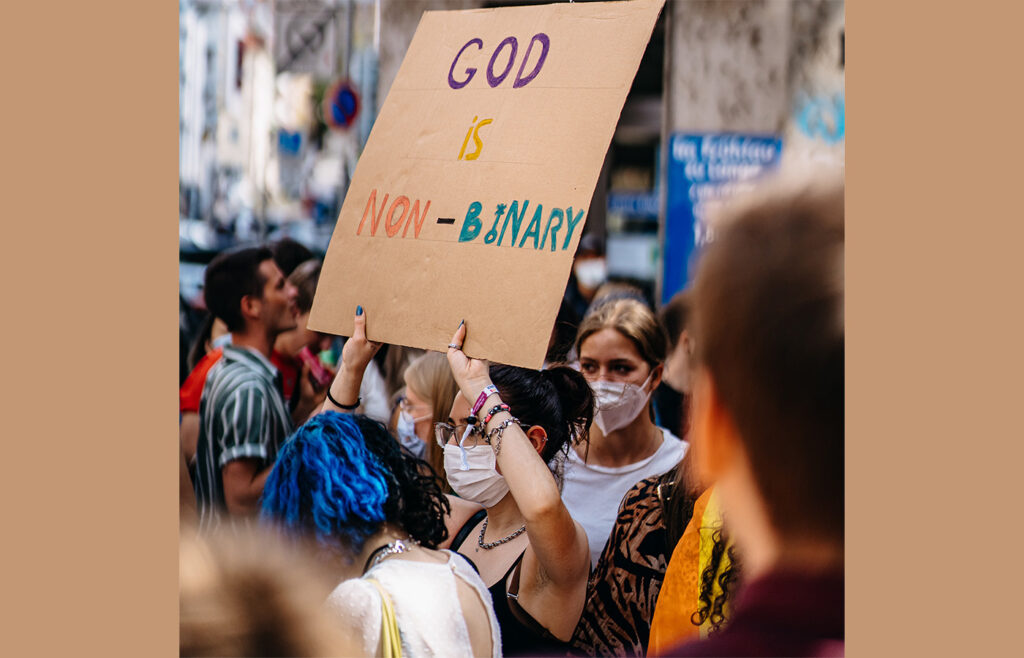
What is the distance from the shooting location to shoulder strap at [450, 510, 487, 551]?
10.5 ft

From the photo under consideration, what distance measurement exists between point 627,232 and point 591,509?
34.9 inches

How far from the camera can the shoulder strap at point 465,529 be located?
10.5ft

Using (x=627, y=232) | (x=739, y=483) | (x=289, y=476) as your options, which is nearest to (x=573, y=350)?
(x=627, y=232)

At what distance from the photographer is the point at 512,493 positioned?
9.51 feet

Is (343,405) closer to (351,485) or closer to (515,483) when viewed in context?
(351,485)

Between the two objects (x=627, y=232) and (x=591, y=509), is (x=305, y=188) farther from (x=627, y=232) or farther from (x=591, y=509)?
(x=591, y=509)

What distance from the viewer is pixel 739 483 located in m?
2.97

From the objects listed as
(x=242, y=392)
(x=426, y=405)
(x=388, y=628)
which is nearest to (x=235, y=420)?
(x=242, y=392)

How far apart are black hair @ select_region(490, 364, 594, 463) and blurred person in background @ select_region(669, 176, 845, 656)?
1.10ft

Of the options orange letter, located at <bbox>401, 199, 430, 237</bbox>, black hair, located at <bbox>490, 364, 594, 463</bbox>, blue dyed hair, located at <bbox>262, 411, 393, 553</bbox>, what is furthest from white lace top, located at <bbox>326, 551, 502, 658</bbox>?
orange letter, located at <bbox>401, 199, 430, 237</bbox>

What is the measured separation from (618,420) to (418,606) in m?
0.89

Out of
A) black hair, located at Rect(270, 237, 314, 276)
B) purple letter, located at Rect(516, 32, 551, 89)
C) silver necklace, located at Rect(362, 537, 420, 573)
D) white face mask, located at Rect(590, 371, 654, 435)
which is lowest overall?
silver necklace, located at Rect(362, 537, 420, 573)

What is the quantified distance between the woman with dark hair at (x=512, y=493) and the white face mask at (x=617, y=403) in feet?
0.26

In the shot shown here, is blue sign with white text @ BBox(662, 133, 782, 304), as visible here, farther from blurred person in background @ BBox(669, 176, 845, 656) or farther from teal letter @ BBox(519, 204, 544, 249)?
teal letter @ BBox(519, 204, 544, 249)
